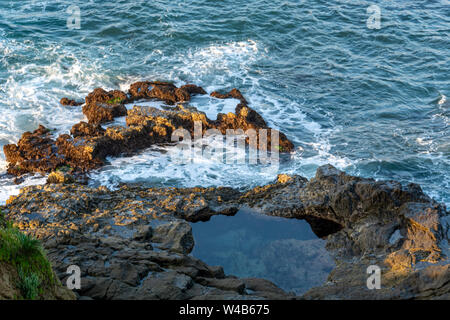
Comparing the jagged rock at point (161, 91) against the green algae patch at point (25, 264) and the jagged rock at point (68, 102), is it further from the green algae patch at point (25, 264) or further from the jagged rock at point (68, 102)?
A: the green algae patch at point (25, 264)

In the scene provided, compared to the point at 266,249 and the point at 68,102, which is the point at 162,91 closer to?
the point at 68,102

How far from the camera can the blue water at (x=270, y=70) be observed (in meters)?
17.5

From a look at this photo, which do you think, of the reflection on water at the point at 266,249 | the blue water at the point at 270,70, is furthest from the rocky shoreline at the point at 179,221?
the blue water at the point at 270,70

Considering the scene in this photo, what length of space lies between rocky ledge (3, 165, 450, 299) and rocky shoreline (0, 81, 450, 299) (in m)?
0.03

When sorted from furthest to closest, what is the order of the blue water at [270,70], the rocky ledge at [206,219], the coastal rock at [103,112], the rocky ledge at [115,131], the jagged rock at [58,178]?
the coastal rock at [103,112] < the blue water at [270,70] < the rocky ledge at [115,131] < the jagged rock at [58,178] < the rocky ledge at [206,219]

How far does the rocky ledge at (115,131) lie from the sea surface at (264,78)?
0.62m

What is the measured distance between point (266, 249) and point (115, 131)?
820cm

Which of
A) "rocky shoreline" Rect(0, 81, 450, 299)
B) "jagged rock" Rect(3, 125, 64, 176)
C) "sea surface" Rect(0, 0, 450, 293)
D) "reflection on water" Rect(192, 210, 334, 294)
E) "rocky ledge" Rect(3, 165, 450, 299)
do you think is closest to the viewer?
"rocky ledge" Rect(3, 165, 450, 299)

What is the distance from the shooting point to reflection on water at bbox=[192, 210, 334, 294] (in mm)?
11211

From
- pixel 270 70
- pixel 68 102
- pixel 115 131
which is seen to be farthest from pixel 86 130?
pixel 270 70

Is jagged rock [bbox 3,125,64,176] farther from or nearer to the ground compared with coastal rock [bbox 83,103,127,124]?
nearer to the ground

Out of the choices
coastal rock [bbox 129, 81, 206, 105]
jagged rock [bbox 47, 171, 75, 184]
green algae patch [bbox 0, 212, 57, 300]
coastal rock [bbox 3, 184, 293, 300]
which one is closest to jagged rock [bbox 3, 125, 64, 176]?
jagged rock [bbox 47, 171, 75, 184]

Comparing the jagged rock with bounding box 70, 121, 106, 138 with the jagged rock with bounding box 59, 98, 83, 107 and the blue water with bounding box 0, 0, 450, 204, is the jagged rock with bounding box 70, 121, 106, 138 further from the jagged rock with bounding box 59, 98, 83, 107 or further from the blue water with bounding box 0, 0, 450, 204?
the jagged rock with bounding box 59, 98, 83, 107

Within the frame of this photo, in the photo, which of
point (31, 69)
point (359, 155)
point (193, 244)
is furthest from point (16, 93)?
point (359, 155)
